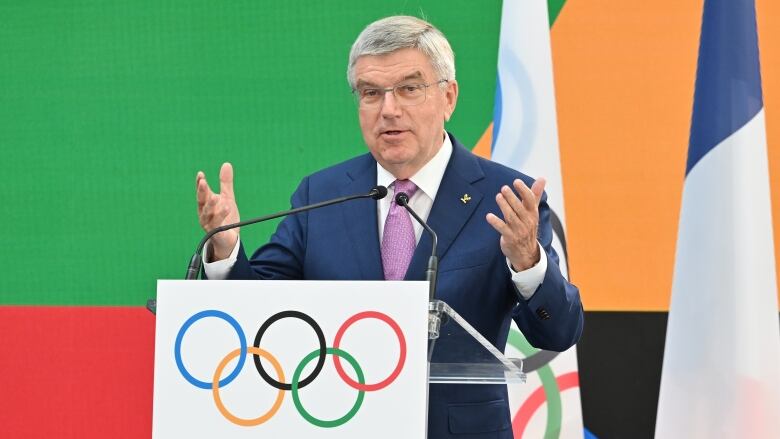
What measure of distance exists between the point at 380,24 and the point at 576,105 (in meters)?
1.41

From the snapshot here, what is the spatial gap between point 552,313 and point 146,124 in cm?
218

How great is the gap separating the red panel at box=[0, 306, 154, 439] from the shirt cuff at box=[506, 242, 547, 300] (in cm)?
208

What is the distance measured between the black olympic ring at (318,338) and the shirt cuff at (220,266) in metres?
0.38

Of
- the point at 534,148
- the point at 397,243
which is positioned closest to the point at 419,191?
the point at 397,243

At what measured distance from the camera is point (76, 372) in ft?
11.6

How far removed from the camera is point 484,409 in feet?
6.19

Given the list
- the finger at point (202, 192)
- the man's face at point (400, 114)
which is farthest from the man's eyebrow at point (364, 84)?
the finger at point (202, 192)

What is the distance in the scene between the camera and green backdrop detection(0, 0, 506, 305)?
11.4 feet

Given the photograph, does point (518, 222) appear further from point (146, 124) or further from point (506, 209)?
point (146, 124)

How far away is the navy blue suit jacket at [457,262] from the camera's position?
72.9 inches

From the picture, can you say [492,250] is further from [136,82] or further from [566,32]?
[136,82]

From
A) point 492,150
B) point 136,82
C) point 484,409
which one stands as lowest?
point 484,409

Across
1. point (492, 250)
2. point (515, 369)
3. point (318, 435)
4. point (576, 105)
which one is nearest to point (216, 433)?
point (318, 435)

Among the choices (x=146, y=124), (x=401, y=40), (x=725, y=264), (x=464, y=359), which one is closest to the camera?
(x=464, y=359)
